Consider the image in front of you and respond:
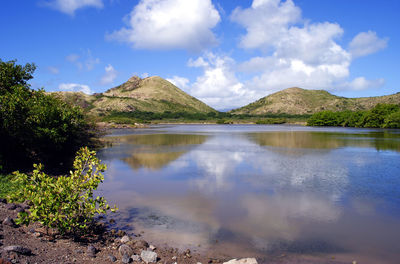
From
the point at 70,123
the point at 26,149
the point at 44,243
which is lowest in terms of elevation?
the point at 44,243

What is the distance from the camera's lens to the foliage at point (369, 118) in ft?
328

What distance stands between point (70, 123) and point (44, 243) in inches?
803

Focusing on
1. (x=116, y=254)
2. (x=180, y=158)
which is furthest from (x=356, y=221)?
(x=180, y=158)

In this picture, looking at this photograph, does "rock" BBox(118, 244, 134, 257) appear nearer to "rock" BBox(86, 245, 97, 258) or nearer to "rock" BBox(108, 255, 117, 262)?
"rock" BBox(108, 255, 117, 262)

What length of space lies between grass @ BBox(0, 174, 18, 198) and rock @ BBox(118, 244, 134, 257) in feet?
23.9

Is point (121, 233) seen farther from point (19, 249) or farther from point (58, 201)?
point (19, 249)

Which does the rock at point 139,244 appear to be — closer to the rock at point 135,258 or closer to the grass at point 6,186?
the rock at point 135,258

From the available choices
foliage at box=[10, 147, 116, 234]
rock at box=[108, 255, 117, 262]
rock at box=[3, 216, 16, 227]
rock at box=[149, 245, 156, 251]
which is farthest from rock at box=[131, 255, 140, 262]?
rock at box=[3, 216, 16, 227]

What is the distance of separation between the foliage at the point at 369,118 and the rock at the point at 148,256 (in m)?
110

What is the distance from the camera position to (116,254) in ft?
29.5

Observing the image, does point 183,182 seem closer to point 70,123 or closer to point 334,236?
point 334,236

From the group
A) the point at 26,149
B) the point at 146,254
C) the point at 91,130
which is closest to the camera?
the point at 146,254

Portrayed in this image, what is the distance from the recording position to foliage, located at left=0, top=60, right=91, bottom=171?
749 inches

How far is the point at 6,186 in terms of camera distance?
1480 centimetres
